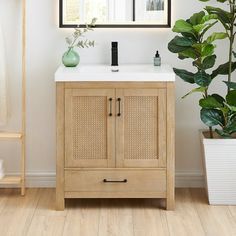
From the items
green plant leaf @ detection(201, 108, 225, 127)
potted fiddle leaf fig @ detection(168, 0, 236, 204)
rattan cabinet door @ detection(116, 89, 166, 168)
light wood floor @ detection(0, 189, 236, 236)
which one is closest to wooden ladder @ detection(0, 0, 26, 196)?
light wood floor @ detection(0, 189, 236, 236)

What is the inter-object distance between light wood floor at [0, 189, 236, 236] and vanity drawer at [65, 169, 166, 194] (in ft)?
0.47

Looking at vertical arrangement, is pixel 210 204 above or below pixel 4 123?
below

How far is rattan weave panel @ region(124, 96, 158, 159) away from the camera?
430 cm

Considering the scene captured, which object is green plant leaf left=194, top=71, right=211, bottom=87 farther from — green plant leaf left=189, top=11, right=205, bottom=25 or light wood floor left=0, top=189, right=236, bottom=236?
light wood floor left=0, top=189, right=236, bottom=236

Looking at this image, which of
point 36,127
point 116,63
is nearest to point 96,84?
point 116,63

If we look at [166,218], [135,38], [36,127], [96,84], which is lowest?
[166,218]

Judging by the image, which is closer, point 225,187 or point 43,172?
point 225,187

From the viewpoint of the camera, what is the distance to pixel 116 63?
471 centimetres

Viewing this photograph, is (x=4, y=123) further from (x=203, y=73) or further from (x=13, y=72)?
(x=203, y=73)

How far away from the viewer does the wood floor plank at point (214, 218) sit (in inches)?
158

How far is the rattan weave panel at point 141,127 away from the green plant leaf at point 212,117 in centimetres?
31

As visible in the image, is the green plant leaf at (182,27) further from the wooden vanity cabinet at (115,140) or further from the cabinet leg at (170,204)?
the cabinet leg at (170,204)

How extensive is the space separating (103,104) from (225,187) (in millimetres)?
971

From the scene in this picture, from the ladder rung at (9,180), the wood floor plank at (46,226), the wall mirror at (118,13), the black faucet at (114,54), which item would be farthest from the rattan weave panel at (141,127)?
the ladder rung at (9,180)
